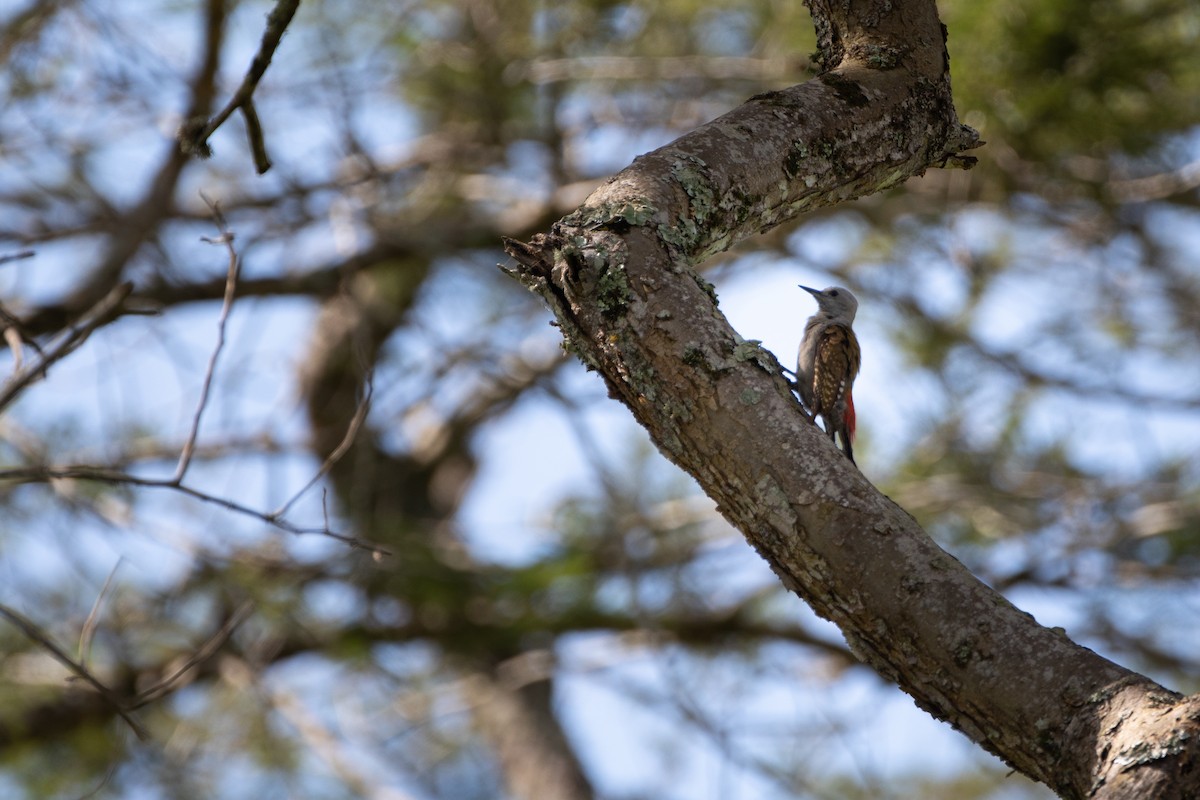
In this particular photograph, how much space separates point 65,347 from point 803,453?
5.32ft

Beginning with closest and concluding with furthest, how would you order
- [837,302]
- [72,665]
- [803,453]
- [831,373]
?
[803,453] → [72,665] → [831,373] → [837,302]

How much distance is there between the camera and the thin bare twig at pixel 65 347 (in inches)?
91.2

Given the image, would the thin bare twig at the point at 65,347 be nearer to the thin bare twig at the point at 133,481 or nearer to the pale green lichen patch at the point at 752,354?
the thin bare twig at the point at 133,481

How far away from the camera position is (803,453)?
168cm

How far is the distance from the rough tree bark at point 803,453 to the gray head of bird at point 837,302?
2394 mm

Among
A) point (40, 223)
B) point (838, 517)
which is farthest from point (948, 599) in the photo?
point (40, 223)

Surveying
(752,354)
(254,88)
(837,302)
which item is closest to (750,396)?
(752,354)

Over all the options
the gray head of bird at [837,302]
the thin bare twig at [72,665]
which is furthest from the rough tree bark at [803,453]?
the gray head of bird at [837,302]

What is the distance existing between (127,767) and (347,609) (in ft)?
4.35

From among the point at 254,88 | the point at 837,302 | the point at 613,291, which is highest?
the point at 837,302

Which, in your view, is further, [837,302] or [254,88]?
[837,302]

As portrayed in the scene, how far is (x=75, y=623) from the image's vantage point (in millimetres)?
5199

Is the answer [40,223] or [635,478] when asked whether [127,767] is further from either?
[635,478]

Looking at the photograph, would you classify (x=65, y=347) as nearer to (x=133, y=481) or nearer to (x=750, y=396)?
(x=133, y=481)
